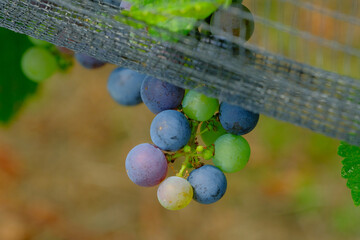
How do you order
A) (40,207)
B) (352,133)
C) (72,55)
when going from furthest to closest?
1. (40,207)
2. (72,55)
3. (352,133)

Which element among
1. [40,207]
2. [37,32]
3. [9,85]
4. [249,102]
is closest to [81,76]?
[40,207]

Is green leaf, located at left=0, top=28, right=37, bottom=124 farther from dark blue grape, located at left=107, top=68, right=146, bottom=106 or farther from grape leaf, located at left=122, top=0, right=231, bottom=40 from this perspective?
grape leaf, located at left=122, top=0, right=231, bottom=40

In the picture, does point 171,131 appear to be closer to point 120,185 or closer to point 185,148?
point 185,148

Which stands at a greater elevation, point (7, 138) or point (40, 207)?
point (7, 138)

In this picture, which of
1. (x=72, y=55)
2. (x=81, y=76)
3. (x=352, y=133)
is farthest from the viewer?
(x=81, y=76)

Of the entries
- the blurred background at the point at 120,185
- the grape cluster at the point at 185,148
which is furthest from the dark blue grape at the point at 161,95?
the blurred background at the point at 120,185

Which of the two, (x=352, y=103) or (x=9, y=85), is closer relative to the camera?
(x=352, y=103)

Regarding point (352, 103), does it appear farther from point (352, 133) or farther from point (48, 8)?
point (48, 8)
